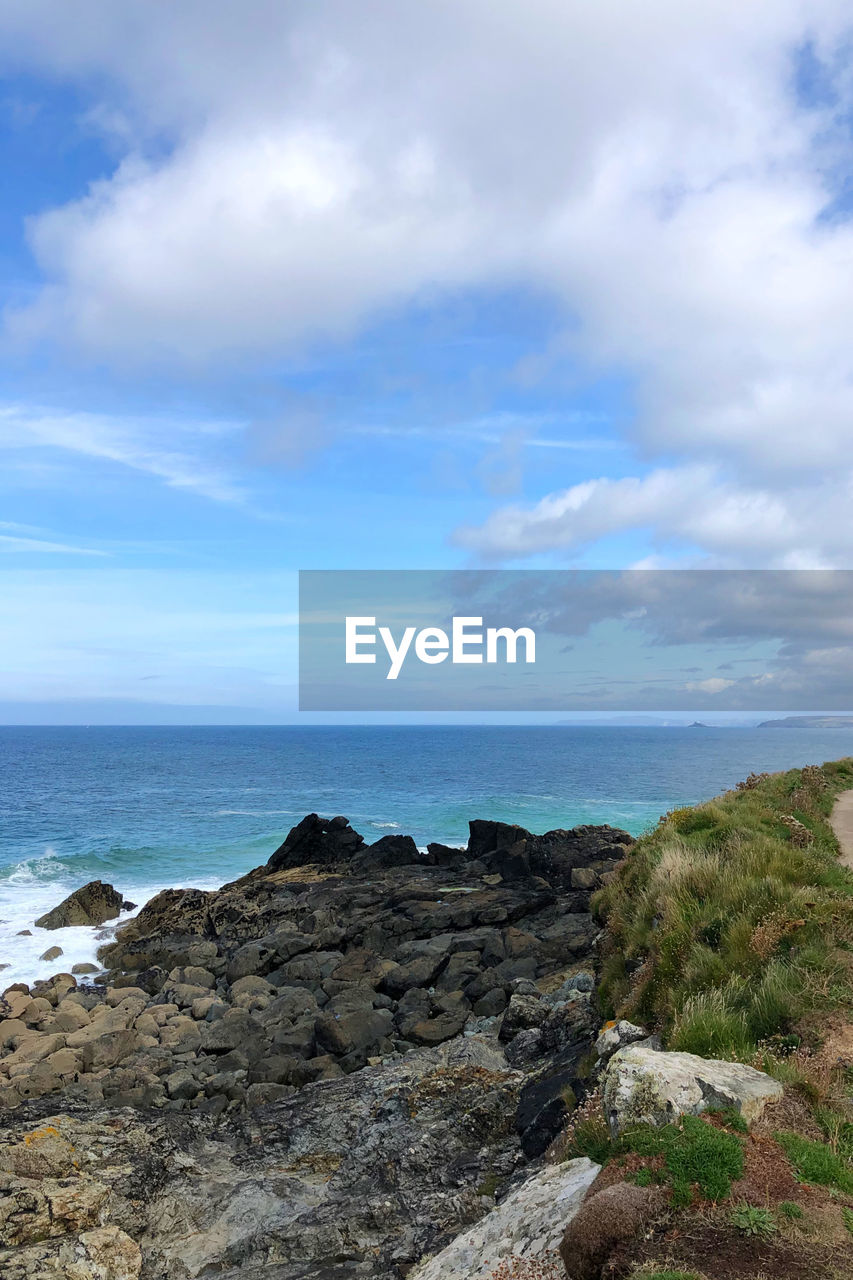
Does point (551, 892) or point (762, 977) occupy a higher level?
point (762, 977)

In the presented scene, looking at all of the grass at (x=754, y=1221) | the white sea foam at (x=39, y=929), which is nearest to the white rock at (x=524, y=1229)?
the grass at (x=754, y=1221)

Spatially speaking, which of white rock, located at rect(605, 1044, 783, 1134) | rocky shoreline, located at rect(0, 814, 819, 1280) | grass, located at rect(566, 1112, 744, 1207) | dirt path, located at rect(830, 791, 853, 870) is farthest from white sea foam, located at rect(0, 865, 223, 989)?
grass, located at rect(566, 1112, 744, 1207)

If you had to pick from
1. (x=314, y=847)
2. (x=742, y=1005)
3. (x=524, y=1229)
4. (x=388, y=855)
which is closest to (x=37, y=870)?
(x=314, y=847)

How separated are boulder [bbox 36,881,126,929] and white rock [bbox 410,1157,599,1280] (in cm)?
2865

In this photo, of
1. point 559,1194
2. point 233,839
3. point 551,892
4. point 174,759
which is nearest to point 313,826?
point 551,892

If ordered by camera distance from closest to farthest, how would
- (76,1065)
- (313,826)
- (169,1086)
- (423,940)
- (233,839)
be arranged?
(169,1086)
(76,1065)
(423,940)
(313,826)
(233,839)

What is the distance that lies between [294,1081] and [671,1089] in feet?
35.2

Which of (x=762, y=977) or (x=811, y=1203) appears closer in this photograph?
(x=811, y=1203)

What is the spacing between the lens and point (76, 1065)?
17.5m

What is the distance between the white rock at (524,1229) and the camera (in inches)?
253

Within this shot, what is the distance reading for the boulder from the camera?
106 ft

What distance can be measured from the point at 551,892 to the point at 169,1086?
16.5m

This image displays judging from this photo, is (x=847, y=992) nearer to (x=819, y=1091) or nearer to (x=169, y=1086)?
(x=819, y=1091)

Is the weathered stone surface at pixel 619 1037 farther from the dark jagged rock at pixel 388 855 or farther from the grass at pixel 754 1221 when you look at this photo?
the dark jagged rock at pixel 388 855
